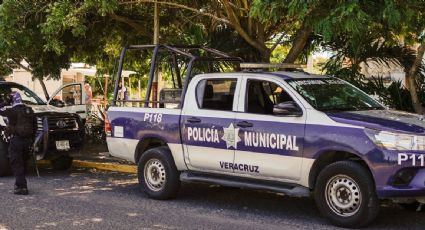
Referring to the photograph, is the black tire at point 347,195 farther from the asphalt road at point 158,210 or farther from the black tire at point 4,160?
the black tire at point 4,160

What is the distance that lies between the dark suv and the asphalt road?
76cm

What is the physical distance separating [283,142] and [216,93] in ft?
5.05

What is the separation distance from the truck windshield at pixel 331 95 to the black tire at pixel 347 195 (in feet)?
2.75

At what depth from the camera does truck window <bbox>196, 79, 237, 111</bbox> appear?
8234mm

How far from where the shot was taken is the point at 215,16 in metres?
12.0

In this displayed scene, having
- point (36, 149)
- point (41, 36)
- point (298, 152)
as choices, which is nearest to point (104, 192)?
point (36, 149)

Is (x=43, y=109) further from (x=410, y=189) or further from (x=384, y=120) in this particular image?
(x=410, y=189)

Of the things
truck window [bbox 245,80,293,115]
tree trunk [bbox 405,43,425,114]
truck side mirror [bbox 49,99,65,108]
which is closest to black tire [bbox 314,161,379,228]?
truck window [bbox 245,80,293,115]

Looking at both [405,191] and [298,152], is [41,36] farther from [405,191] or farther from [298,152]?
[405,191]

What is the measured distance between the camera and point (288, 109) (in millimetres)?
7309

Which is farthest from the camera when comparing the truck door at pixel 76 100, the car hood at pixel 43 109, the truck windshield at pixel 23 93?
the truck door at pixel 76 100

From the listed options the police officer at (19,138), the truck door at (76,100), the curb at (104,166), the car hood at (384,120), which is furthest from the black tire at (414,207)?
the truck door at (76,100)

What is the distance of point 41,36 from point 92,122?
366 centimetres

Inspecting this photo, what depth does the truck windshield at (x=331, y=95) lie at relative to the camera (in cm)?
752
